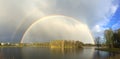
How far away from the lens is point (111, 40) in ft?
427

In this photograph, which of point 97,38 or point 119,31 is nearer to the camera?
point 119,31

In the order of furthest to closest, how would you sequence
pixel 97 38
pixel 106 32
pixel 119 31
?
pixel 97 38 < pixel 106 32 < pixel 119 31

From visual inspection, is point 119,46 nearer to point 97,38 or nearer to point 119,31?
point 119,31

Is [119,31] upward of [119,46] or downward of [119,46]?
upward

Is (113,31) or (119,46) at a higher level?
(113,31)

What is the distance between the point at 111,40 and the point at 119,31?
378 inches

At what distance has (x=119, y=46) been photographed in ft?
438

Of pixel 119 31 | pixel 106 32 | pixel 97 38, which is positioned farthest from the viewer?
pixel 97 38

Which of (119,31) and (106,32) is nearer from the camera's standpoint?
(119,31)

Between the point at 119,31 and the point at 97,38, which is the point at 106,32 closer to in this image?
the point at 119,31

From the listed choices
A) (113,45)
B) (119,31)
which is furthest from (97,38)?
(119,31)

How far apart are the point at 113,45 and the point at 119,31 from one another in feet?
53.9

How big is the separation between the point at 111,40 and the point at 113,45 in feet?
25.9

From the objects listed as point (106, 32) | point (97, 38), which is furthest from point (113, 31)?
point (97, 38)
